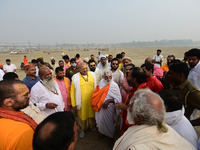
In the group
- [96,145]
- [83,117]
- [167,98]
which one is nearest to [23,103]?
[167,98]

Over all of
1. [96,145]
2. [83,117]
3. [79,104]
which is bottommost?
[96,145]

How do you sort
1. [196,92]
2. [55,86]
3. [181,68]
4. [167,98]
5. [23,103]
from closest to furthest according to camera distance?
[23,103], [167,98], [196,92], [181,68], [55,86]

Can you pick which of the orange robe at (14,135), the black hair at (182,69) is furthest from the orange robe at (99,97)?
the orange robe at (14,135)

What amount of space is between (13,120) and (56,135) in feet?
2.44

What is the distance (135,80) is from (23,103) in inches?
77.7

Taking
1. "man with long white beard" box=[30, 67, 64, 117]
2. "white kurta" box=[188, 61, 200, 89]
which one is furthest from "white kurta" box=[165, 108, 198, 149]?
"white kurta" box=[188, 61, 200, 89]

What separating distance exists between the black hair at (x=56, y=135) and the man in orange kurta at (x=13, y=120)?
41cm

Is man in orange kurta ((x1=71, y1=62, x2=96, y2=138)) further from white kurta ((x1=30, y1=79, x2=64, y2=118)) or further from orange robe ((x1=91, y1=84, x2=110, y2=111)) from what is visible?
white kurta ((x1=30, y1=79, x2=64, y2=118))

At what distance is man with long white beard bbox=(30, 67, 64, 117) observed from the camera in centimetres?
269

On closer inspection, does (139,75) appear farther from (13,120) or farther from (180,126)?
(13,120)

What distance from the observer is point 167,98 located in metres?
1.60

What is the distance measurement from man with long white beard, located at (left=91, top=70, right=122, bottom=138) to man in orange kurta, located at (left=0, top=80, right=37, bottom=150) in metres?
1.87

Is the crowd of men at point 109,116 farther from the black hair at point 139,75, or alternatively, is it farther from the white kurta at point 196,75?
the white kurta at point 196,75

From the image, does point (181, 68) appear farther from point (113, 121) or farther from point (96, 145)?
point (96, 145)
